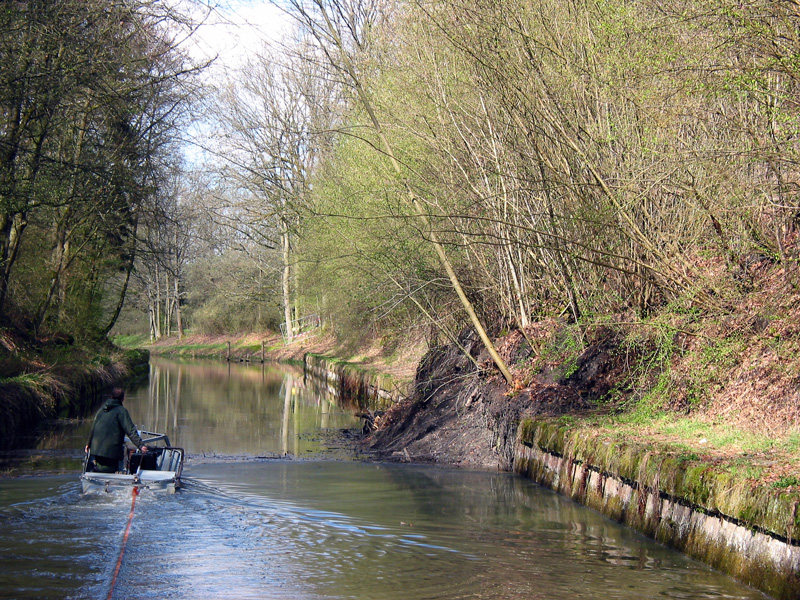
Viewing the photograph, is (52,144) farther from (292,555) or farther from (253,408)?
(292,555)

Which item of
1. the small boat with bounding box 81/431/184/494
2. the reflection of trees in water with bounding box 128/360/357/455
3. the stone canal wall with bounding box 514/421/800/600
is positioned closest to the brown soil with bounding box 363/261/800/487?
the stone canal wall with bounding box 514/421/800/600

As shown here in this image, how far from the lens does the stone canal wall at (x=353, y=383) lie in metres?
20.8

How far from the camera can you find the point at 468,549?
8289 millimetres

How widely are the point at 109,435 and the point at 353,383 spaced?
15.9m

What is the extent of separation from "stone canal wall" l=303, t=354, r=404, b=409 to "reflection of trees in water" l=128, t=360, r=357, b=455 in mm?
743

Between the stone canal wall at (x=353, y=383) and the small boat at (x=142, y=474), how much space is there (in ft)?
24.2

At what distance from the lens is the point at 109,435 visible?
10.7m

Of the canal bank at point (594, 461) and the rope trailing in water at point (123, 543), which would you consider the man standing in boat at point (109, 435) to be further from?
the canal bank at point (594, 461)

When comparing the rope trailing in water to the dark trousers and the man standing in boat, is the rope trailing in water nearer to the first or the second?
the man standing in boat

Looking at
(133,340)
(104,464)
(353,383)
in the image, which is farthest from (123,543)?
(133,340)

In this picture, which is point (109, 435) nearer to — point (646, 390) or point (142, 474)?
point (142, 474)

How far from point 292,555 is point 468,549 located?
5.69 feet

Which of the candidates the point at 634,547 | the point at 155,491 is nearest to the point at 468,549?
the point at 634,547

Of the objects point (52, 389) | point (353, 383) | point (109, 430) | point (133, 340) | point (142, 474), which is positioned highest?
point (133, 340)
